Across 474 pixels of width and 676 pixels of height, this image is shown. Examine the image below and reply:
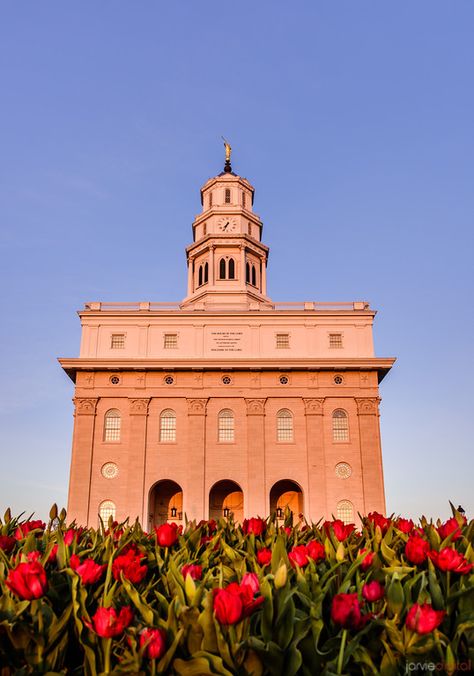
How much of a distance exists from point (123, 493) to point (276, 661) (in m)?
38.8

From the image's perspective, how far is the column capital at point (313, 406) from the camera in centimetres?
4201

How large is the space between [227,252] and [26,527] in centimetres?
4568

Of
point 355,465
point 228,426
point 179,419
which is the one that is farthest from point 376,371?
point 179,419

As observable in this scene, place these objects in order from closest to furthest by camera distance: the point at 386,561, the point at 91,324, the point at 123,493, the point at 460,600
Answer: the point at 460,600 < the point at 386,561 < the point at 123,493 < the point at 91,324

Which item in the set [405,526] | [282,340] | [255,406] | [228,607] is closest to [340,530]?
[405,526]

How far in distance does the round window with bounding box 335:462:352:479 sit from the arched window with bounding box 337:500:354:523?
1640 mm

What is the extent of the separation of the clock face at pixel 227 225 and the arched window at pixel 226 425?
17772mm

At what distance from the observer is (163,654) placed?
3.56 meters

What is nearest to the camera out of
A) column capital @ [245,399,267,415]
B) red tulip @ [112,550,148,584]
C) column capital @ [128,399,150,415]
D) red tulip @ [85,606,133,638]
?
red tulip @ [85,606,133,638]

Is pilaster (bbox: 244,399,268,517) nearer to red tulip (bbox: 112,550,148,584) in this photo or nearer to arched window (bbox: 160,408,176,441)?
arched window (bbox: 160,408,176,441)

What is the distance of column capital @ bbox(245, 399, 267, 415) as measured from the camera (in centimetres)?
4200

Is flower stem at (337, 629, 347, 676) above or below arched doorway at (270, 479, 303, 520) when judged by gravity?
below

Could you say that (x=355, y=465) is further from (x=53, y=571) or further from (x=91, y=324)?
(x=53, y=571)

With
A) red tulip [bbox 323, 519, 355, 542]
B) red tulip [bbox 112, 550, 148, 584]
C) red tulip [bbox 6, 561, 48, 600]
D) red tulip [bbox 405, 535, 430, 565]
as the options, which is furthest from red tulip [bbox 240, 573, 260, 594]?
red tulip [bbox 323, 519, 355, 542]
